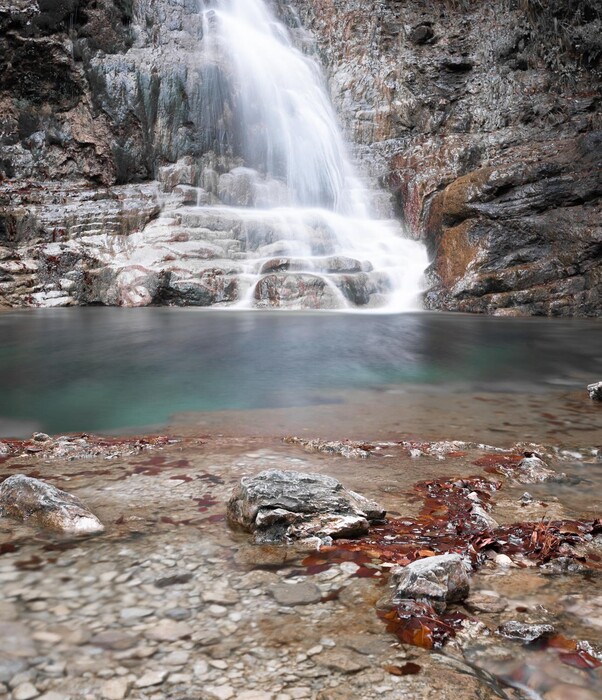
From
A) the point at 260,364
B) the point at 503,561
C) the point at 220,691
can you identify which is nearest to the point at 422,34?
the point at 260,364

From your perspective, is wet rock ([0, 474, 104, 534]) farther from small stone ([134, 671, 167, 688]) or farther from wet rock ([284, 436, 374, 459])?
wet rock ([284, 436, 374, 459])

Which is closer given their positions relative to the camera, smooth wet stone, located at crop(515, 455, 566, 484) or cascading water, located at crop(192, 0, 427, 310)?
smooth wet stone, located at crop(515, 455, 566, 484)

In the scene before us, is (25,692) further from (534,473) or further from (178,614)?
(534,473)

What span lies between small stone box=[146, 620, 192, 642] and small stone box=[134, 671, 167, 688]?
140 millimetres

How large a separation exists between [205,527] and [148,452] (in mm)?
1436

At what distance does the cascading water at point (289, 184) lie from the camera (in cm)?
1694

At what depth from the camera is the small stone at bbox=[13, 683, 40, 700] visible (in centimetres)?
137

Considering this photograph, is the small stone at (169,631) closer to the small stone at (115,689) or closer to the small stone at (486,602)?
the small stone at (115,689)

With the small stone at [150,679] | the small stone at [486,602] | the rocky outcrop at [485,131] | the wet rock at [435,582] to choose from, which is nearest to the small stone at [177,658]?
the small stone at [150,679]

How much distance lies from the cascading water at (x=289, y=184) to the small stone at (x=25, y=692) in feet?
49.4

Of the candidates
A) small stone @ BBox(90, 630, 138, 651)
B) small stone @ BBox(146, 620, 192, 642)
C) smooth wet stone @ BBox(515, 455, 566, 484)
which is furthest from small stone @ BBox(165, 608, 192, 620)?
smooth wet stone @ BBox(515, 455, 566, 484)

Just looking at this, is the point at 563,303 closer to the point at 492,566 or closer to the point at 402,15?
the point at 492,566

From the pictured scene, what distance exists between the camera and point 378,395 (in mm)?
5887

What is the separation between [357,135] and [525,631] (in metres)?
24.4
